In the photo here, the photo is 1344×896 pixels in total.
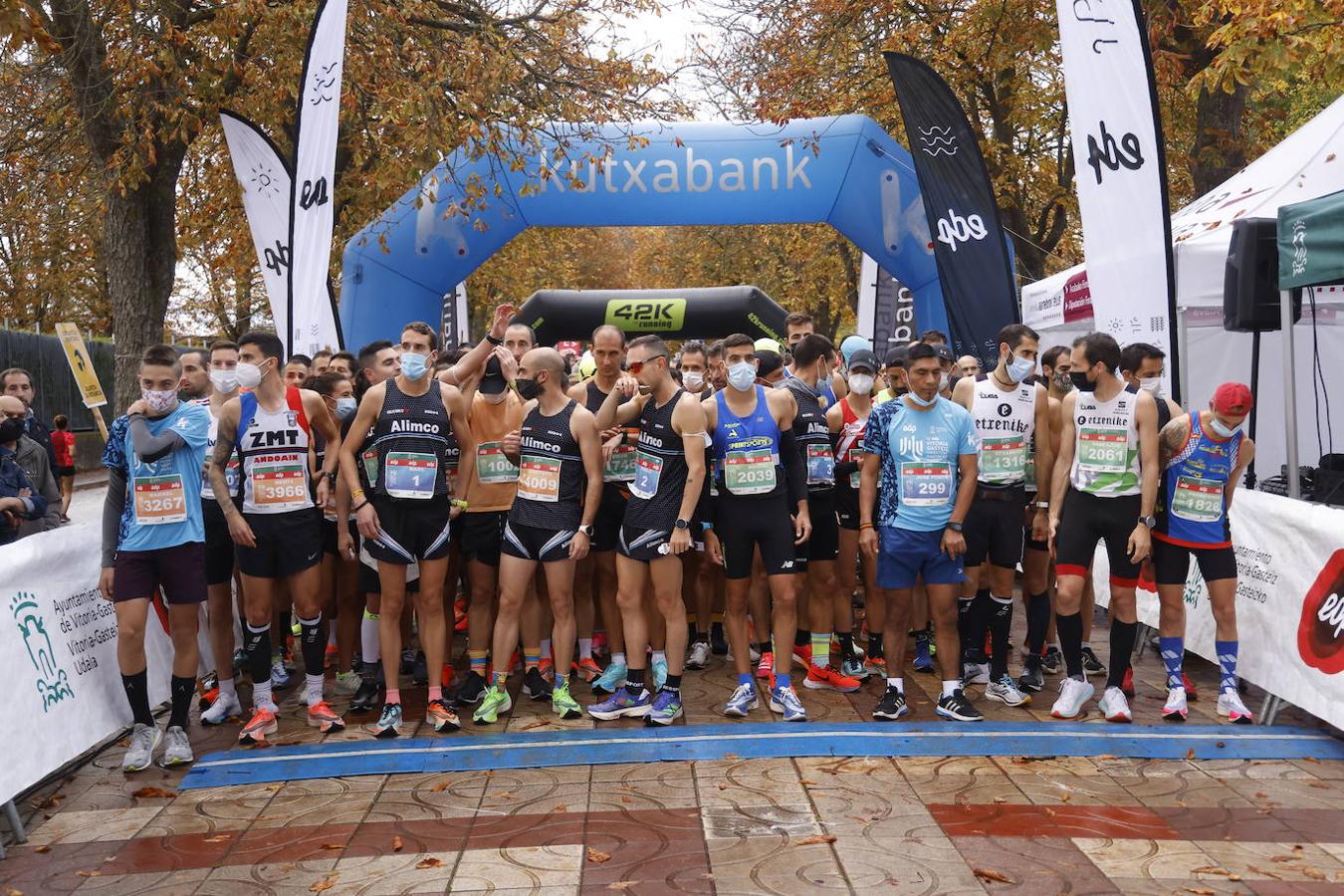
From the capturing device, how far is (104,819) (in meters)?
5.12

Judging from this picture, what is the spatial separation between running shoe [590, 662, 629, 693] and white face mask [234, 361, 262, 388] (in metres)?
2.55

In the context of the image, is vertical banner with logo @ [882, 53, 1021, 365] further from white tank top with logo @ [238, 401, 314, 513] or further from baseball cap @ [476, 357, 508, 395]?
white tank top with logo @ [238, 401, 314, 513]

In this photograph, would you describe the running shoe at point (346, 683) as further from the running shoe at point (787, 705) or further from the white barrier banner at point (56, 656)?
the running shoe at point (787, 705)

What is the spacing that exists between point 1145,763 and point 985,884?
1.76m

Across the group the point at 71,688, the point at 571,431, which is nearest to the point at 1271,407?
the point at 571,431

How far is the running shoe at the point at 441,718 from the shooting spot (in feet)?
20.4

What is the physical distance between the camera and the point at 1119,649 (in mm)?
6340

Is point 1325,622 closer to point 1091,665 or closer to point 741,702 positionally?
point 1091,665

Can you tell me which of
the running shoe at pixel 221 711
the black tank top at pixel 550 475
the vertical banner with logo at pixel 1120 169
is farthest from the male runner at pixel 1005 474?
the running shoe at pixel 221 711

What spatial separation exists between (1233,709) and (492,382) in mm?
4422

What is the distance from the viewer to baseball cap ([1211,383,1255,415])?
6.08 metres

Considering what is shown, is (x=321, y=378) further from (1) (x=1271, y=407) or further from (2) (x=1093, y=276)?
(1) (x=1271, y=407)

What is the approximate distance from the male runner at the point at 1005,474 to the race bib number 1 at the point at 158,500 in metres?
4.11

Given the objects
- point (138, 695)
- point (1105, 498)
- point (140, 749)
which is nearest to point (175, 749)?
point (140, 749)
